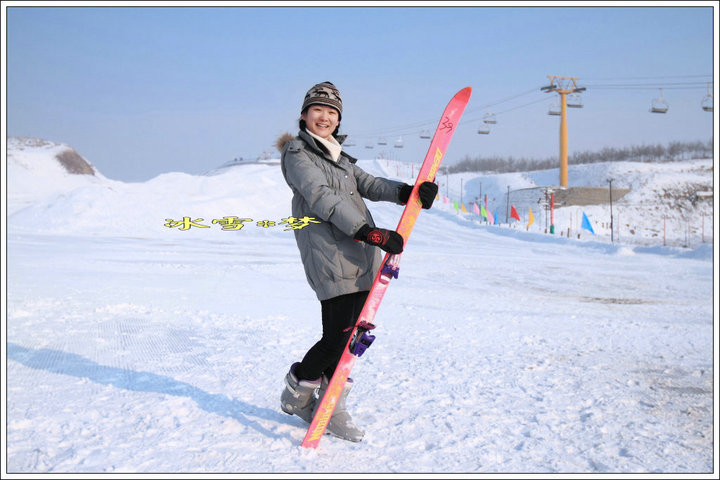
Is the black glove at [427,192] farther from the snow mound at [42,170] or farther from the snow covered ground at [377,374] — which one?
the snow mound at [42,170]

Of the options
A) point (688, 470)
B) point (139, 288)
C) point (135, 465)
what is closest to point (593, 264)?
point (139, 288)

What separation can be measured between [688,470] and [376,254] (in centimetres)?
166

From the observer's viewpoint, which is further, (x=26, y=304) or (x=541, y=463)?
(x=26, y=304)

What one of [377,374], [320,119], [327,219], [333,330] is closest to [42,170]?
[377,374]

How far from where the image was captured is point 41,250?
40.7ft

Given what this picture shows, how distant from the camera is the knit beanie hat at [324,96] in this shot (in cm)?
262

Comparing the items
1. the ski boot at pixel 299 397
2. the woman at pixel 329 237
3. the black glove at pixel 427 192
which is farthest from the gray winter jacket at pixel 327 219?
the ski boot at pixel 299 397

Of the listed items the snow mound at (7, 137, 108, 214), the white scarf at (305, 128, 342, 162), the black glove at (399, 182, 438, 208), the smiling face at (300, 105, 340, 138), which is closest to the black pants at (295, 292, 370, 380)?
the black glove at (399, 182, 438, 208)

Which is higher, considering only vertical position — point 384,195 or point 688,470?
point 384,195

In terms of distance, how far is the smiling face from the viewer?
2629mm

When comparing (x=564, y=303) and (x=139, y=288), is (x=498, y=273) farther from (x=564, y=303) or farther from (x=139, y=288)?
(x=139, y=288)

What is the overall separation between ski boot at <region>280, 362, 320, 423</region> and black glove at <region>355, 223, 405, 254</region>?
0.82 meters

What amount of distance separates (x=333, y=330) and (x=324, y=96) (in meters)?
1.13

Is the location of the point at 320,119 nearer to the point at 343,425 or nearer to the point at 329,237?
the point at 329,237
